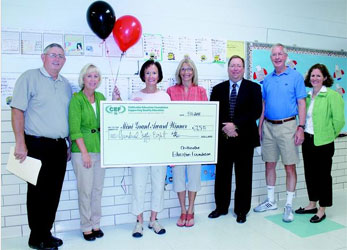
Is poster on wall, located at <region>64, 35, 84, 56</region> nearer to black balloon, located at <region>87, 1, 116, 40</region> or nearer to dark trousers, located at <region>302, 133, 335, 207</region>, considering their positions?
black balloon, located at <region>87, 1, 116, 40</region>

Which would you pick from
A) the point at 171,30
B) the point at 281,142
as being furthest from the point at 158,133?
the point at 281,142

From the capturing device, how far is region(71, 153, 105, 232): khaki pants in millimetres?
2643

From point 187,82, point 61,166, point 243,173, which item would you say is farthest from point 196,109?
point 61,166

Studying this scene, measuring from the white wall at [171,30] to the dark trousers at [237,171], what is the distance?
274mm

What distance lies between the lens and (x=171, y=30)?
3.35m

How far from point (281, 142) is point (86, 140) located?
2050 mm

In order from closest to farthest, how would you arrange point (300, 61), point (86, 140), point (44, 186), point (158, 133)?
point (44, 186)
point (86, 140)
point (158, 133)
point (300, 61)

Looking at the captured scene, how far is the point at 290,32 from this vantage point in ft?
13.0

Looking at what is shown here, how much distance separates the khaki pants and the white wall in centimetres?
33

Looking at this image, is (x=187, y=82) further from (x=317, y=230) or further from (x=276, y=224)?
(x=317, y=230)

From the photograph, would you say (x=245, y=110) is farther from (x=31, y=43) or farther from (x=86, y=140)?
(x=31, y=43)

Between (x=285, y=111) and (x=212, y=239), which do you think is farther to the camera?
(x=285, y=111)

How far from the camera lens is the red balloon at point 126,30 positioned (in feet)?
9.32

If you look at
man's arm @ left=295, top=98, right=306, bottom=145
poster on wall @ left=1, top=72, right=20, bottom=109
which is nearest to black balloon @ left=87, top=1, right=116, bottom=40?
poster on wall @ left=1, top=72, right=20, bottom=109
